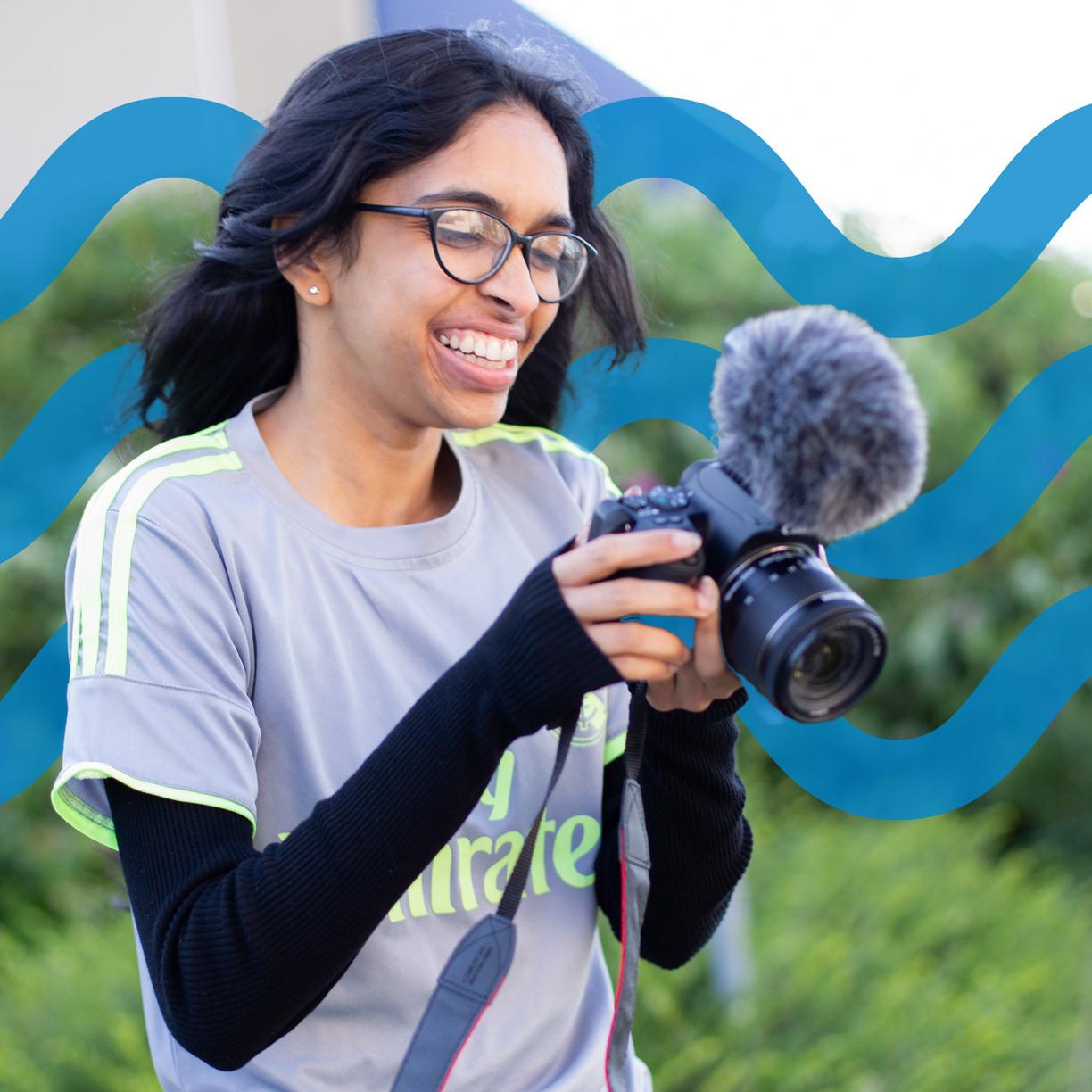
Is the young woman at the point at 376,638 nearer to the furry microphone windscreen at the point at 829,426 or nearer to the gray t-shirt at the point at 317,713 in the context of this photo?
the gray t-shirt at the point at 317,713

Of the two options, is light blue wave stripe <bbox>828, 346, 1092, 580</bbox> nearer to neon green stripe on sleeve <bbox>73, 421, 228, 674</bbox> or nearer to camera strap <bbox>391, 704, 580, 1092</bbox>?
camera strap <bbox>391, 704, 580, 1092</bbox>

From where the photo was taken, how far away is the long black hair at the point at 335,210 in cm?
143

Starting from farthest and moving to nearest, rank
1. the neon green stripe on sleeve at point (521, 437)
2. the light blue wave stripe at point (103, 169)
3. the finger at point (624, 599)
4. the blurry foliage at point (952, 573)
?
the blurry foliage at point (952, 573), the light blue wave stripe at point (103, 169), the neon green stripe on sleeve at point (521, 437), the finger at point (624, 599)

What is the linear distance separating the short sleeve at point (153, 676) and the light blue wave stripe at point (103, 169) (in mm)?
654

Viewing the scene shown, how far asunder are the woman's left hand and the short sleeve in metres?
0.41

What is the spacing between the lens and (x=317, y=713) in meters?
1.36

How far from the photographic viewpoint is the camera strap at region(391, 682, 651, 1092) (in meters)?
1.29

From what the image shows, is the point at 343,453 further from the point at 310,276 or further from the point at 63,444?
the point at 63,444

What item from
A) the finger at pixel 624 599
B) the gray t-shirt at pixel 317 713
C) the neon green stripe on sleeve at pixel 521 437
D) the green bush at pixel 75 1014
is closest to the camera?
the finger at pixel 624 599

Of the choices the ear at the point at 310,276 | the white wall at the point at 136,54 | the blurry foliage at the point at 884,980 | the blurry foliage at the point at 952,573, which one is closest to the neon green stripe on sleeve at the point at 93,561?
the ear at the point at 310,276

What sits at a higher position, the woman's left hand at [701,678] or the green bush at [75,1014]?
the woman's left hand at [701,678]

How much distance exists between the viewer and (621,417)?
6.97ft

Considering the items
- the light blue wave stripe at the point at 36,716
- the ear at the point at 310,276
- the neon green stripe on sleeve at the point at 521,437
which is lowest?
the light blue wave stripe at the point at 36,716

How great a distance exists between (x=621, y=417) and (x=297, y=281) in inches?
28.9
